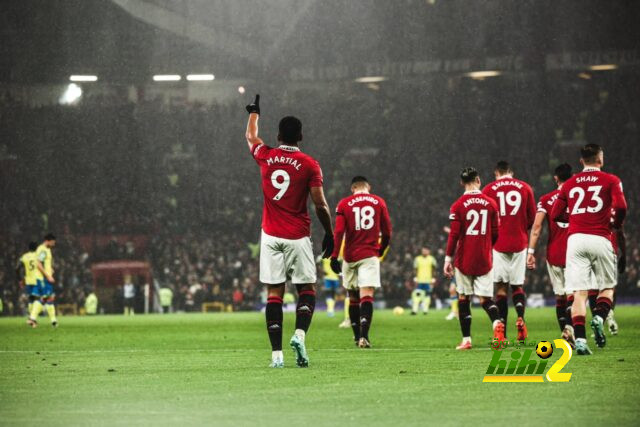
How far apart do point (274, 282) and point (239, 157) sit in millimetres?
41408

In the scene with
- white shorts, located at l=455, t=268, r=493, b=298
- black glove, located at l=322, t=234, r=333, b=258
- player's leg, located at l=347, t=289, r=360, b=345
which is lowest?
player's leg, located at l=347, t=289, r=360, b=345

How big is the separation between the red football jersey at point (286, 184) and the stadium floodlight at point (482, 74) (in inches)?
1503

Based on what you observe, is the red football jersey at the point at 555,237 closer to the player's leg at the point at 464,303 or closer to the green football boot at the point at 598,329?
the player's leg at the point at 464,303

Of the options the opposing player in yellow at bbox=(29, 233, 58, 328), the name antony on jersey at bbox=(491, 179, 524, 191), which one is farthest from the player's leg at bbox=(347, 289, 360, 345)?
the opposing player in yellow at bbox=(29, 233, 58, 328)

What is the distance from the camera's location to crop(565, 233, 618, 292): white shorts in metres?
11.1

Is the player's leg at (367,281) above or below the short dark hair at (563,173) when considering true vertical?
below

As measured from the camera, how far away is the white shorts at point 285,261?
9852mm

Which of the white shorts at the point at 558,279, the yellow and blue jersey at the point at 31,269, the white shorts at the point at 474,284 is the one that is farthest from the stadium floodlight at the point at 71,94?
the white shorts at the point at 474,284

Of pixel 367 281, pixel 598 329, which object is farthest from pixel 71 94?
pixel 598 329

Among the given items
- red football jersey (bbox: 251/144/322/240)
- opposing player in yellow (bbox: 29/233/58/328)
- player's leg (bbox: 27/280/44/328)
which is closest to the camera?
red football jersey (bbox: 251/144/322/240)

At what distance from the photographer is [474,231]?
1295 centimetres

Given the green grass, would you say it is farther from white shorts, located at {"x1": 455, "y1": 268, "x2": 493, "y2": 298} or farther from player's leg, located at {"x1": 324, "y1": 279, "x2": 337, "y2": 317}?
player's leg, located at {"x1": 324, "y1": 279, "x2": 337, "y2": 317}

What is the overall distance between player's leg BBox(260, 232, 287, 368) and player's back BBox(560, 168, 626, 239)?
3.62 m

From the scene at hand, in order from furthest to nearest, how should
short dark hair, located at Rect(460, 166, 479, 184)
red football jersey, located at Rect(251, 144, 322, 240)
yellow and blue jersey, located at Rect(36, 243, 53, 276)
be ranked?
yellow and blue jersey, located at Rect(36, 243, 53, 276) < short dark hair, located at Rect(460, 166, 479, 184) < red football jersey, located at Rect(251, 144, 322, 240)
